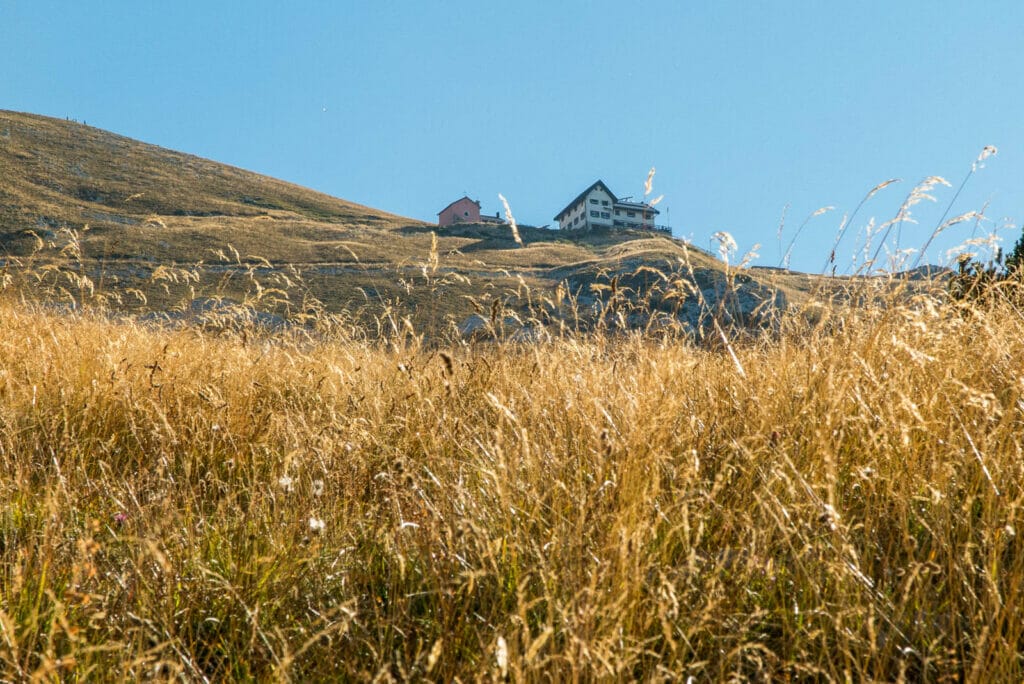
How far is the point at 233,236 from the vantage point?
4819 centimetres

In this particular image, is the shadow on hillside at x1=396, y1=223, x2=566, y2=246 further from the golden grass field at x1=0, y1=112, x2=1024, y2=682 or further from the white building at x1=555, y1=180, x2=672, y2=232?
the golden grass field at x1=0, y1=112, x2=1024, y2=682

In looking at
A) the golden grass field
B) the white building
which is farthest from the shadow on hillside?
the golden grass field

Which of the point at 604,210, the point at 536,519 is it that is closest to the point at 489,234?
the point at 604,210

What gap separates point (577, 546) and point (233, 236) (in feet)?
172

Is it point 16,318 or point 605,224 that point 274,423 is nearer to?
point 16,318

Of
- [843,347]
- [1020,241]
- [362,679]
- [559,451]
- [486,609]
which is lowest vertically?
[362,679]

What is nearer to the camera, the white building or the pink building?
the white building

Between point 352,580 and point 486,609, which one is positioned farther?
point 352,580

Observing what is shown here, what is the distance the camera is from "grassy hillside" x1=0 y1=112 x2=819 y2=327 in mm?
30234

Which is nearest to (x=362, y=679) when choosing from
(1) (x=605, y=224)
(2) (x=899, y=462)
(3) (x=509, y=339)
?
(2) (x=899, y=462)

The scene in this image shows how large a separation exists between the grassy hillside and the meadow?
1906cm

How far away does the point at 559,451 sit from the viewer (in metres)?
2.48

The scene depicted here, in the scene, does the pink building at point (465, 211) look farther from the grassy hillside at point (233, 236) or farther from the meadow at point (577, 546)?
the meadow at point (577, 546)

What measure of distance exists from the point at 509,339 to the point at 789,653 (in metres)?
3.87
